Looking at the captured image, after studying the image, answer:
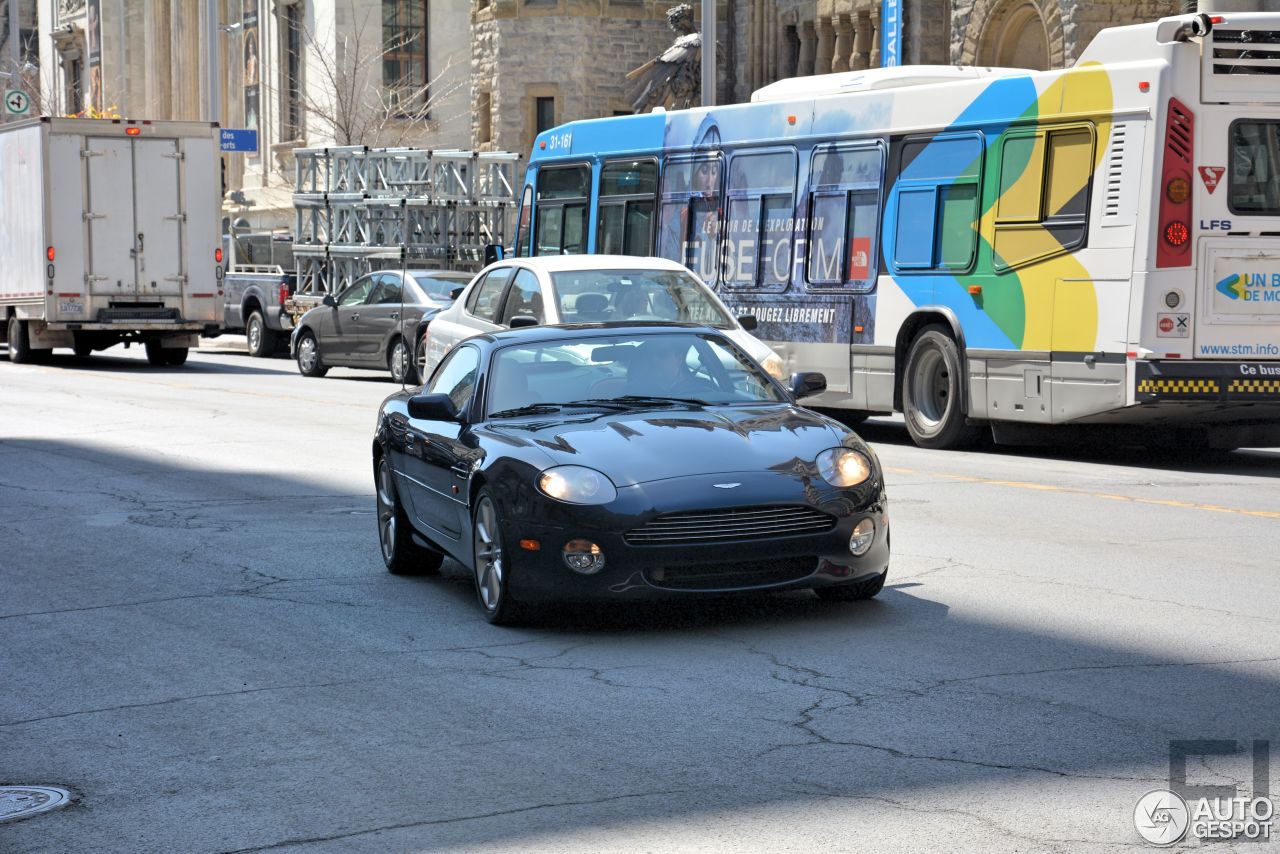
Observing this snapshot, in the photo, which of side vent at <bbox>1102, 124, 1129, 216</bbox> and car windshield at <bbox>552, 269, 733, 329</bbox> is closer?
side vent at <bbox>1102, 124, 1129, 216</bbox>

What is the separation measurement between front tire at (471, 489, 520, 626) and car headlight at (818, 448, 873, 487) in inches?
57.4

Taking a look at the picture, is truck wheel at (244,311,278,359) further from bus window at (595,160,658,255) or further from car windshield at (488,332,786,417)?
car windshield at (488,332,786,417)

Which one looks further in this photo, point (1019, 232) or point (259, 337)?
point (259, 337)

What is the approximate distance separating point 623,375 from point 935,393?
27.8 feet

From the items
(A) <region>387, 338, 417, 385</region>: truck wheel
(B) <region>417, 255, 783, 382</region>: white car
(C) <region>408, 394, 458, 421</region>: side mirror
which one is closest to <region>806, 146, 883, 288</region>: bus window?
(B) <region>417, 255, 783, 382</region>: white car

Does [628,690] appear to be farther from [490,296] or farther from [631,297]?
[490,296]

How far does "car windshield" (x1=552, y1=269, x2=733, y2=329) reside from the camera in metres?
15.8

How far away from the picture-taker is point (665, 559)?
8.12m

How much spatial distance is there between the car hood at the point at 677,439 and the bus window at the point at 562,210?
1360 centimetres

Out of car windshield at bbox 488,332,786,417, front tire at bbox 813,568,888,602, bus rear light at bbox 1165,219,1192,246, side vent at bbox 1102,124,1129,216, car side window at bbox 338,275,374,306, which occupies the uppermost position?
side vent at bbox 1102,124,1129,216

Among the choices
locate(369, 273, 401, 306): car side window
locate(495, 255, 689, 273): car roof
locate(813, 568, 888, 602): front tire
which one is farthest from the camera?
locate(369, 273, 401, 306): car side window

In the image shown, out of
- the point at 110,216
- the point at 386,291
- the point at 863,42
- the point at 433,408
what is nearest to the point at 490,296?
the point at 433,408

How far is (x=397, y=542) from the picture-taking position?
33.5ft

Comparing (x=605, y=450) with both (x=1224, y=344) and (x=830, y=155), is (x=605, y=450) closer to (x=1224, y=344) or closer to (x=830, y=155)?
(x=1224, y=344)
